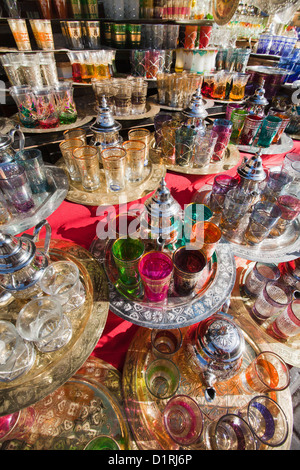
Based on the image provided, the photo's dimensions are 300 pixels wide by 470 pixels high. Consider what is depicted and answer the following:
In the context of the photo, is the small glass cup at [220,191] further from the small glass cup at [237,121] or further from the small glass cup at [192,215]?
the small glass cup at [237,121]

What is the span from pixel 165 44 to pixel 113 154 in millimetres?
1246

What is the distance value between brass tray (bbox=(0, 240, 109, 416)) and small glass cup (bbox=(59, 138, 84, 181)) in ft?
1.38

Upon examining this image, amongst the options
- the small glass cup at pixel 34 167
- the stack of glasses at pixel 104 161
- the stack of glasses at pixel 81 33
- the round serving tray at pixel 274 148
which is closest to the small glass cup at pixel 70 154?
the stack of glasses at pixel 104 161

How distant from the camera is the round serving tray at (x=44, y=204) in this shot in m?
0.79

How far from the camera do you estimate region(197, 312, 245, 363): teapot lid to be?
0.70 m

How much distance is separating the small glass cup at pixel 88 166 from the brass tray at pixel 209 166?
35cm

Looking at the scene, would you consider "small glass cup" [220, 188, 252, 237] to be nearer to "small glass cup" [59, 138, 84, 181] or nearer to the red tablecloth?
the red tablecloth

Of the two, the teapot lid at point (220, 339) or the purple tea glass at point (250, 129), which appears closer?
the teapot lid at point (220, 339)

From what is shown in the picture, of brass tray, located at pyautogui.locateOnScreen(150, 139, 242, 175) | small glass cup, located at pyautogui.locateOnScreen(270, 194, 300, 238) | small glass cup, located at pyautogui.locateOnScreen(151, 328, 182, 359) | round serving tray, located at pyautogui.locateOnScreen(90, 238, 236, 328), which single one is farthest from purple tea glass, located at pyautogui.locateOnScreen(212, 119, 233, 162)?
small glass cup, located at pyautogui.locateOnScreen(151, 328, 182, 359)

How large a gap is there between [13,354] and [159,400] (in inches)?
18.0

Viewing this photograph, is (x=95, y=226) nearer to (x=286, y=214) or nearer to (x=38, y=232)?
(x=38, y=232)

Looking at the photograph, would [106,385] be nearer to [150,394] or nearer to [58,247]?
[150,394]

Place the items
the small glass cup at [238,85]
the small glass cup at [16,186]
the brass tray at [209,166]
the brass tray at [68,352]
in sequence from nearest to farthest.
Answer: the brass tray at [68,352]
the small glass cup at [16,186]
the brass tray at [209,166]
the small glass cup at [238,85]

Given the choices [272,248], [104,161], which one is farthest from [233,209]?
[104,161]
